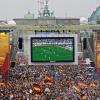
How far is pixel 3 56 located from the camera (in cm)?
2814

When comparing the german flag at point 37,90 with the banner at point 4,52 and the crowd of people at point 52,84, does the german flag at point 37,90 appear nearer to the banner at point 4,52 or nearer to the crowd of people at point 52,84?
the crowd of people at point 52,84

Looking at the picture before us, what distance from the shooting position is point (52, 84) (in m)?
30.3

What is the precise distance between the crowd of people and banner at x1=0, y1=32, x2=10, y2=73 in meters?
1.24

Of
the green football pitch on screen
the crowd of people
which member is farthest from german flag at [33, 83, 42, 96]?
the green football pitch on screen

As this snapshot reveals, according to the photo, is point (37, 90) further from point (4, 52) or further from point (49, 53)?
point (4, 52)

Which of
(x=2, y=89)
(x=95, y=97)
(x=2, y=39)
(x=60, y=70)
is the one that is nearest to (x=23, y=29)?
(x=2, y=39)

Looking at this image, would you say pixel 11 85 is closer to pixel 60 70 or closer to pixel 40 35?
Answer: pixel 40 35

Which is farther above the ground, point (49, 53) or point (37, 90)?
point (49, 53)

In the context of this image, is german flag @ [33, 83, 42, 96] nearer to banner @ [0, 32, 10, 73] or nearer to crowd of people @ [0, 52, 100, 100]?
crowd of people @ [0, 52, 100, 100]

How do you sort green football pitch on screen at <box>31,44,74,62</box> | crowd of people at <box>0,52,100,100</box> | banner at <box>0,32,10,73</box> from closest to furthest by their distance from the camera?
1. crowd of people at <box>0,52,100,100</box>
2. green football pitch on screen at <box>31,44,74,62</box>
3. banner at <box>0,32,10,73</box>

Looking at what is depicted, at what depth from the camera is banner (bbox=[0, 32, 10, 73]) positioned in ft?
91.5

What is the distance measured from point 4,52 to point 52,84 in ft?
12.1

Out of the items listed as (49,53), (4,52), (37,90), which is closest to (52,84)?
(49,53)

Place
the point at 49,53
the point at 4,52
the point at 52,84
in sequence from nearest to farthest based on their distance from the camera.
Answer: the point at 49,53, the point at 4,52, the point at 52,84
